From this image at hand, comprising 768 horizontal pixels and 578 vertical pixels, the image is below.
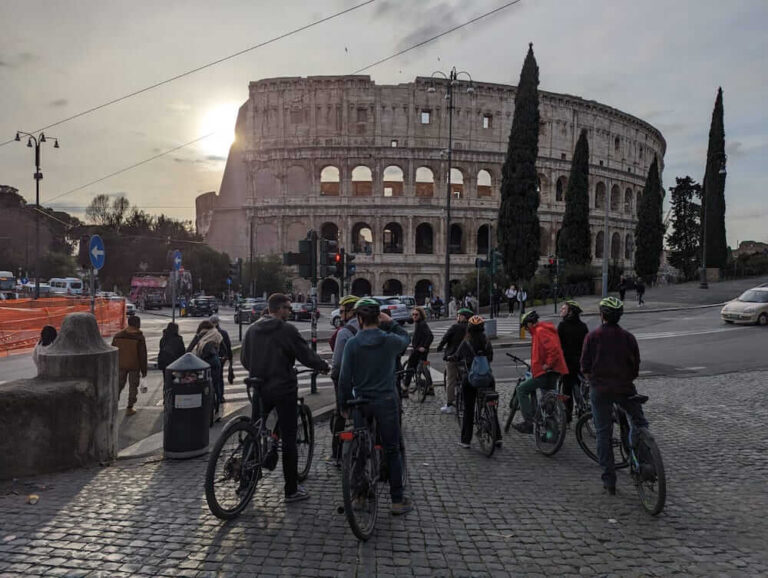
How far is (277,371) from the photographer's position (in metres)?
5.10

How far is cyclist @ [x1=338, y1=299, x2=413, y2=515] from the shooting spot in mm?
4773

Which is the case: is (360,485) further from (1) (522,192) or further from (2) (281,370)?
(1) (522,192)

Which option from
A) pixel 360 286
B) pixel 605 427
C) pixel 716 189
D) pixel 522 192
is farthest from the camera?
pixel 360 286

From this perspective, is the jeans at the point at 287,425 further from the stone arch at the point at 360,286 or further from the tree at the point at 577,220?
the stone arch at the point at 360,286

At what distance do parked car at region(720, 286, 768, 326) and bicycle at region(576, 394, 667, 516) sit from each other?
2034cm

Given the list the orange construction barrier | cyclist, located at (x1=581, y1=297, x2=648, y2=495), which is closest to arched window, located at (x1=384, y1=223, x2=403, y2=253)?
the orange construction barrier

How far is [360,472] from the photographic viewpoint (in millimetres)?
4527

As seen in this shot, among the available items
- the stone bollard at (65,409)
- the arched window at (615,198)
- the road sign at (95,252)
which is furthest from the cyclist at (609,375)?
the arched window at (615,198)

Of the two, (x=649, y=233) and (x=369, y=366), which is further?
(x=649, y=233)

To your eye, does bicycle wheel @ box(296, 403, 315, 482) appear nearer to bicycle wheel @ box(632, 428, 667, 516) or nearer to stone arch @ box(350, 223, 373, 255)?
bicycle wheel @ box(632, 428, 667, 516)

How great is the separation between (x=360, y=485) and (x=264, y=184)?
180ft

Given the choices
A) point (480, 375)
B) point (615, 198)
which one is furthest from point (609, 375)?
point (615, 198)

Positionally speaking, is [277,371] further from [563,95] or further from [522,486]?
[563,95]

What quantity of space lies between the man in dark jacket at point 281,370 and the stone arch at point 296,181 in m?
51.5
